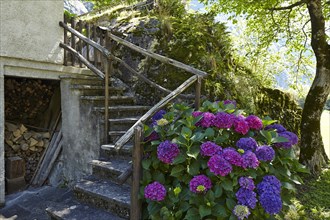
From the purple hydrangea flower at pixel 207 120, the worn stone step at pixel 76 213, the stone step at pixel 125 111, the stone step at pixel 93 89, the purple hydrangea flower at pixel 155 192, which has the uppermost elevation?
the stone step at pixel 93 89

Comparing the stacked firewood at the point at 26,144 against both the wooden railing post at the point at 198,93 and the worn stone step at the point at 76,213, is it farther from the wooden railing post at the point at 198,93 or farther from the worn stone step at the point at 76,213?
the wooden railing post at the point at 198,93

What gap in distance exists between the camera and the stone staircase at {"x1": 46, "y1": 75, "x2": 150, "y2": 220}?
2.55 meters

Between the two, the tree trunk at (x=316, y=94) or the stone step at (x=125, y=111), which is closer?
the stone step at (x=125, y=111)

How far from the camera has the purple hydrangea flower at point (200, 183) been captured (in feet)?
6.35

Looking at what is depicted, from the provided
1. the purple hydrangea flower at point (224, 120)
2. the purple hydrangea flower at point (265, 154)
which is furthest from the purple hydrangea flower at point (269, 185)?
the purple hydrangea flower at point (224, 120)

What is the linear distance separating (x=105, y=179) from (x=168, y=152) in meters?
1.34

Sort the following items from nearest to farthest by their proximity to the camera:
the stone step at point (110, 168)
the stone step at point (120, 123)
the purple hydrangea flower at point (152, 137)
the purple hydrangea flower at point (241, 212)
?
1. the purple hydrangea flower at point (241, 212)
2. the purple hydrangea flower at point (152, 137)
3. the stone step at point (110, 168)
4. the stone step at point (120, 123)

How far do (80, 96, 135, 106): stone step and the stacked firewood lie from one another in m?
1.56

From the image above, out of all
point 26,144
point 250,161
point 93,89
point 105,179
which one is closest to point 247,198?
point 250,161

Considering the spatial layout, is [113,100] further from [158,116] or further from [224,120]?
[224,120]

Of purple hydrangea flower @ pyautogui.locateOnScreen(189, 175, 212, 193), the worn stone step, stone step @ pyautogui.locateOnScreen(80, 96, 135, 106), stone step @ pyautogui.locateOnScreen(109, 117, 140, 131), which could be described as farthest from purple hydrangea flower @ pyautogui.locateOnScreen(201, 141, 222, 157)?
stone step @ pyautogui.locateOnScreen(80, 96, 135, 106)

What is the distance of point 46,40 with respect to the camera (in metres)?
3.87

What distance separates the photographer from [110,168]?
9.96 feet

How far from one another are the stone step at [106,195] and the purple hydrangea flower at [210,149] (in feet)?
3.07
